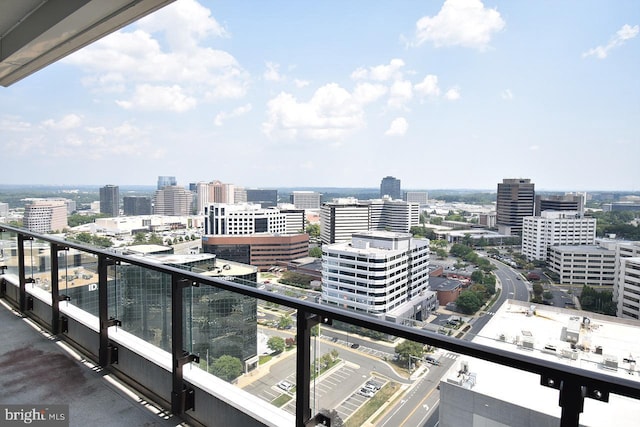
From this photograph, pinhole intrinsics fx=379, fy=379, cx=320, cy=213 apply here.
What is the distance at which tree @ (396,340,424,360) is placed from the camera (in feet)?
3.64

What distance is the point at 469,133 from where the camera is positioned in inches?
1876

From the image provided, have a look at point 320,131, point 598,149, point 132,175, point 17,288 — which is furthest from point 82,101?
point 598,149

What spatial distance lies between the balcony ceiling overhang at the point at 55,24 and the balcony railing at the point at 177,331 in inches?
59.8

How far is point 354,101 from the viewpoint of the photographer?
6147 cm

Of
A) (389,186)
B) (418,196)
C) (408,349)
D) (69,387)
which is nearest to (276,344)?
(408,349)

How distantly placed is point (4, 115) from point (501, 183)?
29.0 meters

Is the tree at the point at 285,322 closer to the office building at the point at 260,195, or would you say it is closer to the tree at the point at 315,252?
the tree at the point at 315,252

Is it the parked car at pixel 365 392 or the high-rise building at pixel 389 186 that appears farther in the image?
the high-rise building at pixel 389 186

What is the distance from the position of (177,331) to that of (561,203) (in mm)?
23970

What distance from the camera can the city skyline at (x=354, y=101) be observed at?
22828mm

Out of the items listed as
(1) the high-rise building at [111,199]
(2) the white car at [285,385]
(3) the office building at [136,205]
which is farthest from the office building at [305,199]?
(2) the white car at [285,385]

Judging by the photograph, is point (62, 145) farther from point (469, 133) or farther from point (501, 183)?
point (469, 133)

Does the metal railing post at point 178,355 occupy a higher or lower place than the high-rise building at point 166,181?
lower

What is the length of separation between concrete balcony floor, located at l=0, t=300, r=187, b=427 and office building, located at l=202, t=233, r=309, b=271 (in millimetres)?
19775
